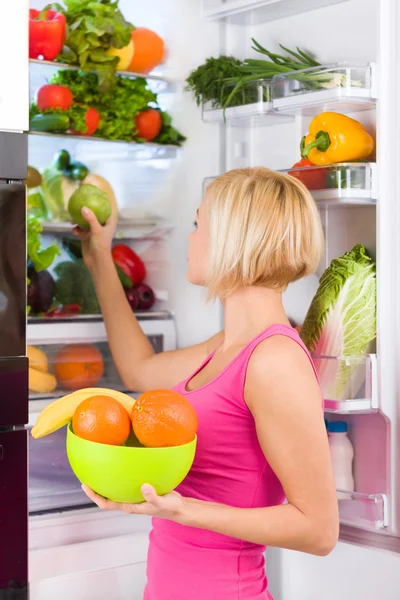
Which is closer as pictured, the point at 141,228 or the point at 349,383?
the point at 349,383

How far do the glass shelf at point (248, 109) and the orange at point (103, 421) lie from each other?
110 centimetres

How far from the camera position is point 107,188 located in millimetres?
2291

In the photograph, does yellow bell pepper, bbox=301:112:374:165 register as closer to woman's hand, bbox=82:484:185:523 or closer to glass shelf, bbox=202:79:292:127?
glass shelf, bbox=202:79:292:127

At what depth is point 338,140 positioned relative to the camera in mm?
1979

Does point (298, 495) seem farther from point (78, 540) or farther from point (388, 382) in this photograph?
point (78, 540)

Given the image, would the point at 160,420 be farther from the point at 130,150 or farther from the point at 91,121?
the point at 130,150

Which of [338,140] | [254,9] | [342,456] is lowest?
[342,456]

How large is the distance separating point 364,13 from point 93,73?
2.22 ft

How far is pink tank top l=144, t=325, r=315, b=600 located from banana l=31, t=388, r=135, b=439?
132 mm

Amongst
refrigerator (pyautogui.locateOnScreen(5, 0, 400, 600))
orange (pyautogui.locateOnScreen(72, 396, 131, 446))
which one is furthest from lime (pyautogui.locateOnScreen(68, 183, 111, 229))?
orange (pyautogui.locateOnScreen(72, 396, 131, 446))

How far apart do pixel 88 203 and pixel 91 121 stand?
0.21m

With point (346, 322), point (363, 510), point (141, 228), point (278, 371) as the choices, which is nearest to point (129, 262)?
point (141, 228)

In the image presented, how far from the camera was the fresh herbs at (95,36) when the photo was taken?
2.10 metres

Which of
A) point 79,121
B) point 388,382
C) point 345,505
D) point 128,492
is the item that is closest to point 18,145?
point 79,121
